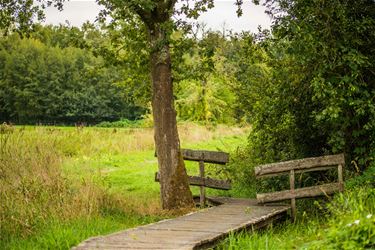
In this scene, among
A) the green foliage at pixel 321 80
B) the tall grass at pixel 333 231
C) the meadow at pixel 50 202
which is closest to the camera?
the tall grass at pixel 333 231

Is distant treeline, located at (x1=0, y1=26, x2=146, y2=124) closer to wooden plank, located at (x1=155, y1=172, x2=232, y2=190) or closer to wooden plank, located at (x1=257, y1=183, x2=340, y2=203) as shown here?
wooden plank, located at (x1=155, y1=172, x2=232, y2=190)

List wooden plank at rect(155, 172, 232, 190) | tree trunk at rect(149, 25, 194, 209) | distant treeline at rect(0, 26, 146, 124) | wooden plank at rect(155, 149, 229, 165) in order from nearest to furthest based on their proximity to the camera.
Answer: tree trunk at rect(149, 25, 194, 209)
wooden plank at rect(155, 149, 229, 165)
wooden plank at rect(155, 172, 232, 190)
distant treeline at rect(0, 26, 146, 124)

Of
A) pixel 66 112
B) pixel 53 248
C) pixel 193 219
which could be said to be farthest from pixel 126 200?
pixel 66 112

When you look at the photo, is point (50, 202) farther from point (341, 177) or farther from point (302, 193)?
point (341, 177)

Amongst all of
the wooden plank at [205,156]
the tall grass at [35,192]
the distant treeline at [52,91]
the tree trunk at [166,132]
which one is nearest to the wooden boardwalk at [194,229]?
the tree trunk at [166,132]

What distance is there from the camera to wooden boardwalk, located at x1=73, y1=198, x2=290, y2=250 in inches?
→ 277

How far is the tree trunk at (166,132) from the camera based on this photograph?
1147cm

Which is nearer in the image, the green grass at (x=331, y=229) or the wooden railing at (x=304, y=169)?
the green grass at (x=331, y=229)

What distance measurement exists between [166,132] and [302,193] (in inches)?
130

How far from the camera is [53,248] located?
802cm

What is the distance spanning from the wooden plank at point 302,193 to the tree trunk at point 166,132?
2070 millimetres

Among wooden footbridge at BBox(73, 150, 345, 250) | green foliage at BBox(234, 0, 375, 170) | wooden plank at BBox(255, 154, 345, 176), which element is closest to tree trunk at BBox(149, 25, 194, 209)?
wooden footbridge at BBox(73, 150, 345, 250)

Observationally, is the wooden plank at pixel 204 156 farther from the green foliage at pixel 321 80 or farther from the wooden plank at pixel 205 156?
the green foliage at pixel 321 80

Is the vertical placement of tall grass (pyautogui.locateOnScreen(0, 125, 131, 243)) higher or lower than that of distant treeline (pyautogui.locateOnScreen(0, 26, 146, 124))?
lower
